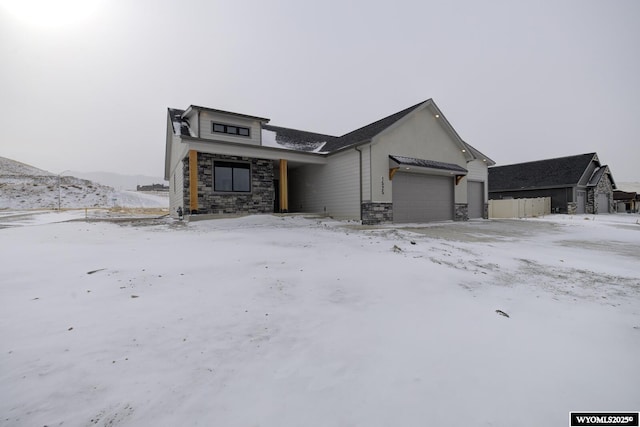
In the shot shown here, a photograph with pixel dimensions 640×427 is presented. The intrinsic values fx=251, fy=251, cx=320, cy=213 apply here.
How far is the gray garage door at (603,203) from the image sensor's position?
26080mm

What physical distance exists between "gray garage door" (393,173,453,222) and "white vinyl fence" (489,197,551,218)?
811 centimetres

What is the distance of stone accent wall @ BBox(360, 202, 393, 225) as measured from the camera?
1273 cm

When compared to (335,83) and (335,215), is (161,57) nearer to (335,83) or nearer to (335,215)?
(335,215)

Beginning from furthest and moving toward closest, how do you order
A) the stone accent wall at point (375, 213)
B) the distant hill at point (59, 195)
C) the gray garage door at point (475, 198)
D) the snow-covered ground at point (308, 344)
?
the distant hill at point (59, 195) → the gray garage door at point (475, 198) → the stone accent wall at point (375, 213) → the snow-covered ground at point (308, 344)

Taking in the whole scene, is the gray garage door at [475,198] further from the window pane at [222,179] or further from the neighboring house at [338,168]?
the window pane at [222,179]

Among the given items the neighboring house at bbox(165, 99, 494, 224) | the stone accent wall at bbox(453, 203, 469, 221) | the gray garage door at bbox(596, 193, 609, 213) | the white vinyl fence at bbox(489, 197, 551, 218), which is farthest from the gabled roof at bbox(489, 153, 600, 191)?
the stone accent wall at bbox(453, 203, 469, 221)

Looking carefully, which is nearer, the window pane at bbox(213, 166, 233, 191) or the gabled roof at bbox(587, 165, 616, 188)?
the window pane at bbox(213, 166, 233, 191)

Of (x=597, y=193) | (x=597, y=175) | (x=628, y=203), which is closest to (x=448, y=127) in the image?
(x=597, y=175)

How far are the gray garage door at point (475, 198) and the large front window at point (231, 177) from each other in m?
15.2

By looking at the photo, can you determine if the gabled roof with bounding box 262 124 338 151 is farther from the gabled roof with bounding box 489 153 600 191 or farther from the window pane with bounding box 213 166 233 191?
the gabled roof with bounding box 489 153 600 191

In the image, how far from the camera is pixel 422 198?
14898 millimetres

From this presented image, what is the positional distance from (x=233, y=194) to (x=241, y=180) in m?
0.95

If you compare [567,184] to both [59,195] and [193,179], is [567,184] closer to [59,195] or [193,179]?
[193,179]

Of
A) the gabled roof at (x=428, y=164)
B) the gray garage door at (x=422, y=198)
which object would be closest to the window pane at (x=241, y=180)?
the gabled roof at (x=428, y=164)
